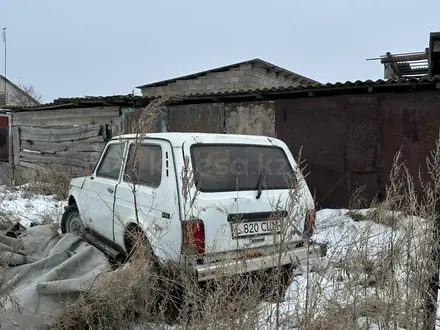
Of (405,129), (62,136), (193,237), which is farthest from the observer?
(62,136)

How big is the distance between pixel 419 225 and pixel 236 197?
1.46 m

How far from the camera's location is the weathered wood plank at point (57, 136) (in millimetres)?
11602

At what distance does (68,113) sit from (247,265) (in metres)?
11.1

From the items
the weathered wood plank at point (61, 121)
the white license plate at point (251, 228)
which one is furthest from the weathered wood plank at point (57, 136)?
the white license plate at point (251, 228)

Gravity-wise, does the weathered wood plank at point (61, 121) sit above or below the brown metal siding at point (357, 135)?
above

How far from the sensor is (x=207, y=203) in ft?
11.0

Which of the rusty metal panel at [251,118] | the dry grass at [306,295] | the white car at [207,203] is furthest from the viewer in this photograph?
the rusty metal panel at [251,118]

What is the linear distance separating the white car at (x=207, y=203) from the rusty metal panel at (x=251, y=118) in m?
4.32

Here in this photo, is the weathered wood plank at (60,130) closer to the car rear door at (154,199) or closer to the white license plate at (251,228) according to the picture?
the car rear door at (154,199)

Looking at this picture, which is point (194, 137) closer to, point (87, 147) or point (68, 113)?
point (87, 147)

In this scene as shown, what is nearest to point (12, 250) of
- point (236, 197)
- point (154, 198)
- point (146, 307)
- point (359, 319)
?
point (154, 198)

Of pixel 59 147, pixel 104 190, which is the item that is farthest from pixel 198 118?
pixel 59 147

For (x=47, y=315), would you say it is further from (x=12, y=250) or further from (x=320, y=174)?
(x=320, y=174)

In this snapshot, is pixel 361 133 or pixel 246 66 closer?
pixel 361 133
